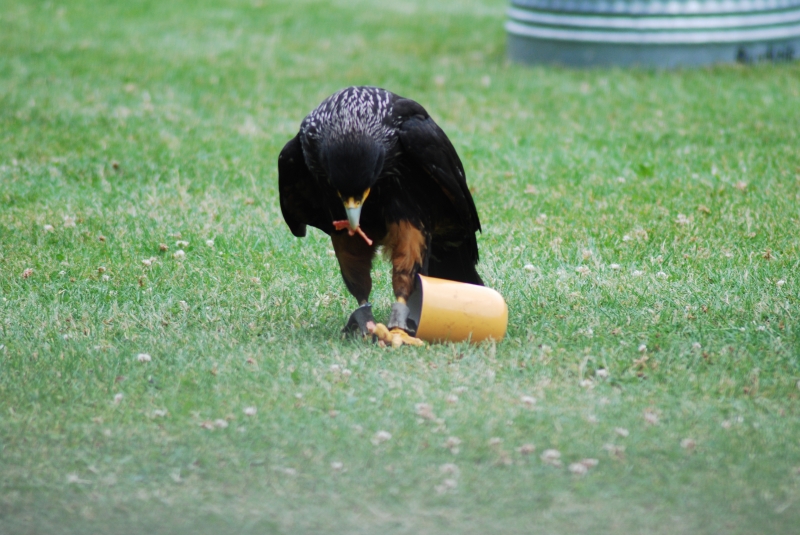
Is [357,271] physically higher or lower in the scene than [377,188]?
lower

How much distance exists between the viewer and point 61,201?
7332 mm

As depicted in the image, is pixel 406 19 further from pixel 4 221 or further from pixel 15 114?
pixel 4 221

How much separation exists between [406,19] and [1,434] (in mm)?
13139

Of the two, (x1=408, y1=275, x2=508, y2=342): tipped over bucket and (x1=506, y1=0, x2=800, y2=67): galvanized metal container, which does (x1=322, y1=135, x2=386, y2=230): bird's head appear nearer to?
(x1=408, y1=275, x2=508, y2=342): tipped over bucket

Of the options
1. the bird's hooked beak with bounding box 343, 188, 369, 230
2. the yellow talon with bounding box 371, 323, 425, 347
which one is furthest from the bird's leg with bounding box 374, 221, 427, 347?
the bird's hooked beak with bounding box 343, 188, 369, 230

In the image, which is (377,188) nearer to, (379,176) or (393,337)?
(379,176)

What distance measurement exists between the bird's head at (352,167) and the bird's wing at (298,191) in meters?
0.47

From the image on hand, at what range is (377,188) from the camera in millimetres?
4672

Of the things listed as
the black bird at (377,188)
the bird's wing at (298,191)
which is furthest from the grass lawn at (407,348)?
the bird's wing at (298,191)

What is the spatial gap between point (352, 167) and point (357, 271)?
3.01 feet

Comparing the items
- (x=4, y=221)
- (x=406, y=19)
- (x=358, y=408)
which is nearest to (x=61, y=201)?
(x=4, y=221)

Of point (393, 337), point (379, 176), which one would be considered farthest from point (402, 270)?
point (379, 176)

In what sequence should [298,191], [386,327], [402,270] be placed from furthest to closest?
[298,191] < [386,327] < [402,270]

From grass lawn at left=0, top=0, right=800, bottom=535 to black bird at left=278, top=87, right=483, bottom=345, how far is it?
420 millimetres
